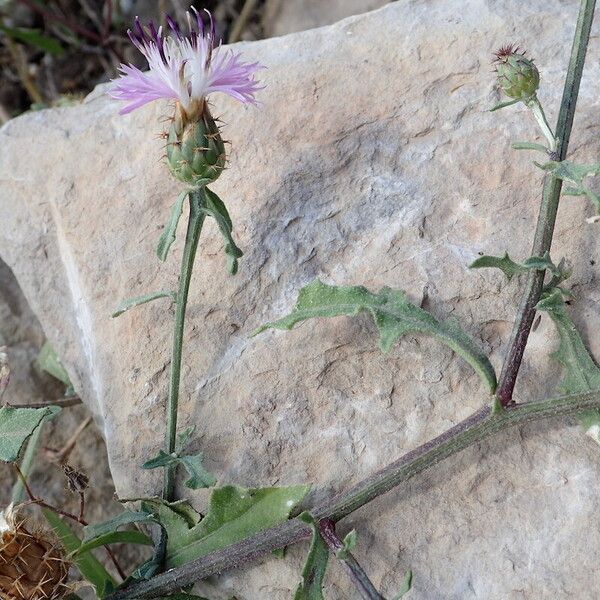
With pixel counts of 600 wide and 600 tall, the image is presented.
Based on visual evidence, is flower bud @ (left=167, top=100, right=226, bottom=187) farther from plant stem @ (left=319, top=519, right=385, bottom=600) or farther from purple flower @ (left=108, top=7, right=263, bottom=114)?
plant stem @ (left=319, top=519, right=385, bottom=600)

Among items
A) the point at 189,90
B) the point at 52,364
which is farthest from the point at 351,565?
the point at 52,364

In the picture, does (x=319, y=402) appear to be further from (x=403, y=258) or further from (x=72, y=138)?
(x=72, y=138)

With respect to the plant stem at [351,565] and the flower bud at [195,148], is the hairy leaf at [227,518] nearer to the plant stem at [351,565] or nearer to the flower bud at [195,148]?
the plant stem at [351,565]

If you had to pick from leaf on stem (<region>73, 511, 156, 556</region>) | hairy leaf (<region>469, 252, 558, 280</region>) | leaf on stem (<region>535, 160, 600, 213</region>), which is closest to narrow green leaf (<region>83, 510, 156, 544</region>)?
leaf on stem (<region>73, 511, 156, 556</region>)

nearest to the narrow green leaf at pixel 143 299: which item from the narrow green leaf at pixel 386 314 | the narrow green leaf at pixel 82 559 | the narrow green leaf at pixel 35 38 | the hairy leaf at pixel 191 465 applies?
the narrow green leaf at pixel 386 314

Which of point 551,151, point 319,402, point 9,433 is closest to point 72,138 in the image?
point 9,433

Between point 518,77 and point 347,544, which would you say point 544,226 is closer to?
point 518,77
